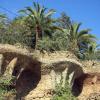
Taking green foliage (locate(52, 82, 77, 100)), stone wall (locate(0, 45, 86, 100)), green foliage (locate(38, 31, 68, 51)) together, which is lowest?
green foliage (locate(52, 82, 77, 100))

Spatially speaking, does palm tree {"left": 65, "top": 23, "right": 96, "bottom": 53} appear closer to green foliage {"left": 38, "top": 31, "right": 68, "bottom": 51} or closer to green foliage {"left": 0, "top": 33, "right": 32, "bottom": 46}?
green foliage {"left": 38, "top": 31, "right": 68, "bottom": 51}

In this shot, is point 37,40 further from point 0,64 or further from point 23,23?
point 0,64

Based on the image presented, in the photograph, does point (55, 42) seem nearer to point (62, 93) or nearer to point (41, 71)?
point (41, 71)

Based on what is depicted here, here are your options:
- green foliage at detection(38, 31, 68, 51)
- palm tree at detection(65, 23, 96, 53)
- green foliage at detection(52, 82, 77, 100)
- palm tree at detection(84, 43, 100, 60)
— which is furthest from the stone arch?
palm tree at detection(84, 43, 100, 60)

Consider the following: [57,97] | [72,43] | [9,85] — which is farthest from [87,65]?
[9,85]

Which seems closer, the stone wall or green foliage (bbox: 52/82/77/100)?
the stone wall

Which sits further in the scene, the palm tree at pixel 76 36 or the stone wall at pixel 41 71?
the palm tree at pixel 76 36

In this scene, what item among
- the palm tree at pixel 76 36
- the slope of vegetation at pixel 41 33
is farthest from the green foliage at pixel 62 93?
the palm tree at pixel 76 36

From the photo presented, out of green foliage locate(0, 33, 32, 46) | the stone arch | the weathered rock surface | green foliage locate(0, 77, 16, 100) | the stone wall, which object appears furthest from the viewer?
the stone wall

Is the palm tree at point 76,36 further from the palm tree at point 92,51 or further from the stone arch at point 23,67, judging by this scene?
the stone arch at point 23,67

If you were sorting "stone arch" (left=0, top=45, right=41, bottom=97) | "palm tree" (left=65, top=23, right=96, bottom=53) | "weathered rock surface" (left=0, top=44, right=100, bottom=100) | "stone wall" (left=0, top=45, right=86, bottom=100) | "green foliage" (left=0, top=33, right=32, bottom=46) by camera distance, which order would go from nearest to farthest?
"stone arch" (left=0, top=45, right=41, bottom=97), "weathered rock surface" (left=0, top=44, right=100, bottom=100), "green foliage" (left=0, top=33, right=32, bottom=46), "stone wall" (left=0, top=45, right=86, bottom=100), "palm tree" (left=65, top=23, right=96, bottom=53)

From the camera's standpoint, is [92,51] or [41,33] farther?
[92,51]

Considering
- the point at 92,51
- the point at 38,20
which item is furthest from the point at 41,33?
the point at 92,51

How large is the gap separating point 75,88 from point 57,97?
417 cm
